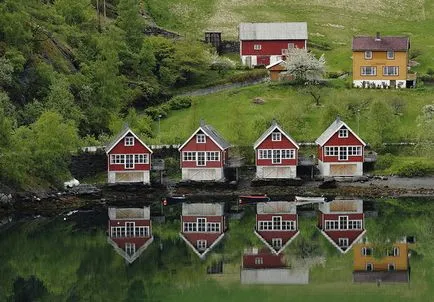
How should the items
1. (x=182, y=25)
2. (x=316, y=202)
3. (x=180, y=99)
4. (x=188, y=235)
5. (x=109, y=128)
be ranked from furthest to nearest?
(x=182, y=25), (x=180, y=99), (x=109, y=128), (x=316, y=202), (x=188, y=235)

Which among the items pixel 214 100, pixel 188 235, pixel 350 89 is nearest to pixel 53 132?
pixel 188 235

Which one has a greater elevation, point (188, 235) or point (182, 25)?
point (182, 25)

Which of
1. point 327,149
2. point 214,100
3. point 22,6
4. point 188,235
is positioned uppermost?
point 22,6

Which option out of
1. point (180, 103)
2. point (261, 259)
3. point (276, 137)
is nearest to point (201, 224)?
point (261, 259)

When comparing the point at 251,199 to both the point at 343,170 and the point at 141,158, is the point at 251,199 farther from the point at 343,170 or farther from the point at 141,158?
the point at 141,158

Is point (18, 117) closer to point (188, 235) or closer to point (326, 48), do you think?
point (188, 235)

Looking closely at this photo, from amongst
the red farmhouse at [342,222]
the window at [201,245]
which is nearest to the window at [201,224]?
the window at [201,245]
